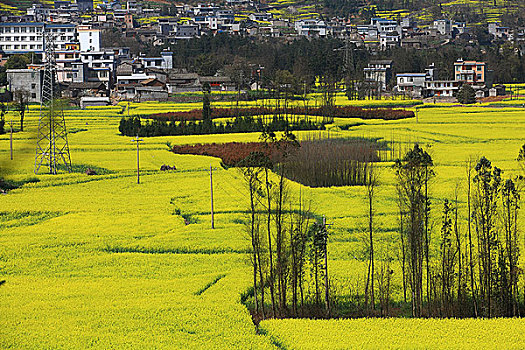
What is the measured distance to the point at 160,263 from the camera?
17.1 m

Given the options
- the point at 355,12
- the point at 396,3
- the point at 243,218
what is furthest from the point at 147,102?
the point at 396,3

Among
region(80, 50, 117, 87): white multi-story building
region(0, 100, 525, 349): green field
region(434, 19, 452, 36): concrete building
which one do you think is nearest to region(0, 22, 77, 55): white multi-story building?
region(80, 50, 117, 87): white multi-story building

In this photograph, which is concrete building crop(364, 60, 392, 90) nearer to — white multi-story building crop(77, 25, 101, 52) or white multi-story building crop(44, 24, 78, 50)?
white multi-story building crop(77, 25, 101, 52)

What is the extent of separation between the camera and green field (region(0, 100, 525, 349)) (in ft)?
39.7

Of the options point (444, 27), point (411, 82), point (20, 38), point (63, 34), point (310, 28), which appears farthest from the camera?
point (310, 28)

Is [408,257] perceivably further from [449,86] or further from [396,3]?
[396,3]

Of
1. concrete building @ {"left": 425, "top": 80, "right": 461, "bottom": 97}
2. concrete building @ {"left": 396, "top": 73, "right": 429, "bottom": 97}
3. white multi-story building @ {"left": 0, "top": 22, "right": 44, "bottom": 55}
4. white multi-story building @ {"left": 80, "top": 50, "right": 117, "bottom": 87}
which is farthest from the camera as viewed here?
white multi-story building @ {"left": 0, "top": 22, "right": 44, "bottom": 55}

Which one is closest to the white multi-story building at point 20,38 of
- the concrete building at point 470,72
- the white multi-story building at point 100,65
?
the white multi-story building at point 100,65

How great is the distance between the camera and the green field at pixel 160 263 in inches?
477

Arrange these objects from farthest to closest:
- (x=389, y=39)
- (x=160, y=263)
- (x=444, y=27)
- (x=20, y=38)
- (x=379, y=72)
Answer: (x=444, y=27), (x=389, y=39), (x=20, y=38), (x=379, y=72), (x=160, y=263)

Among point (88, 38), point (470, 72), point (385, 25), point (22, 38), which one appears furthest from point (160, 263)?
point (385, 25)

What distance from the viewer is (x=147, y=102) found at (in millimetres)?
61844

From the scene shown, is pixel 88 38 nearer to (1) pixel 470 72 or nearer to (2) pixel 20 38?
(2) pixel 20 38

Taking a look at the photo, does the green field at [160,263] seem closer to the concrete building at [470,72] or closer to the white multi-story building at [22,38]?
the concrete building at [470,72]
